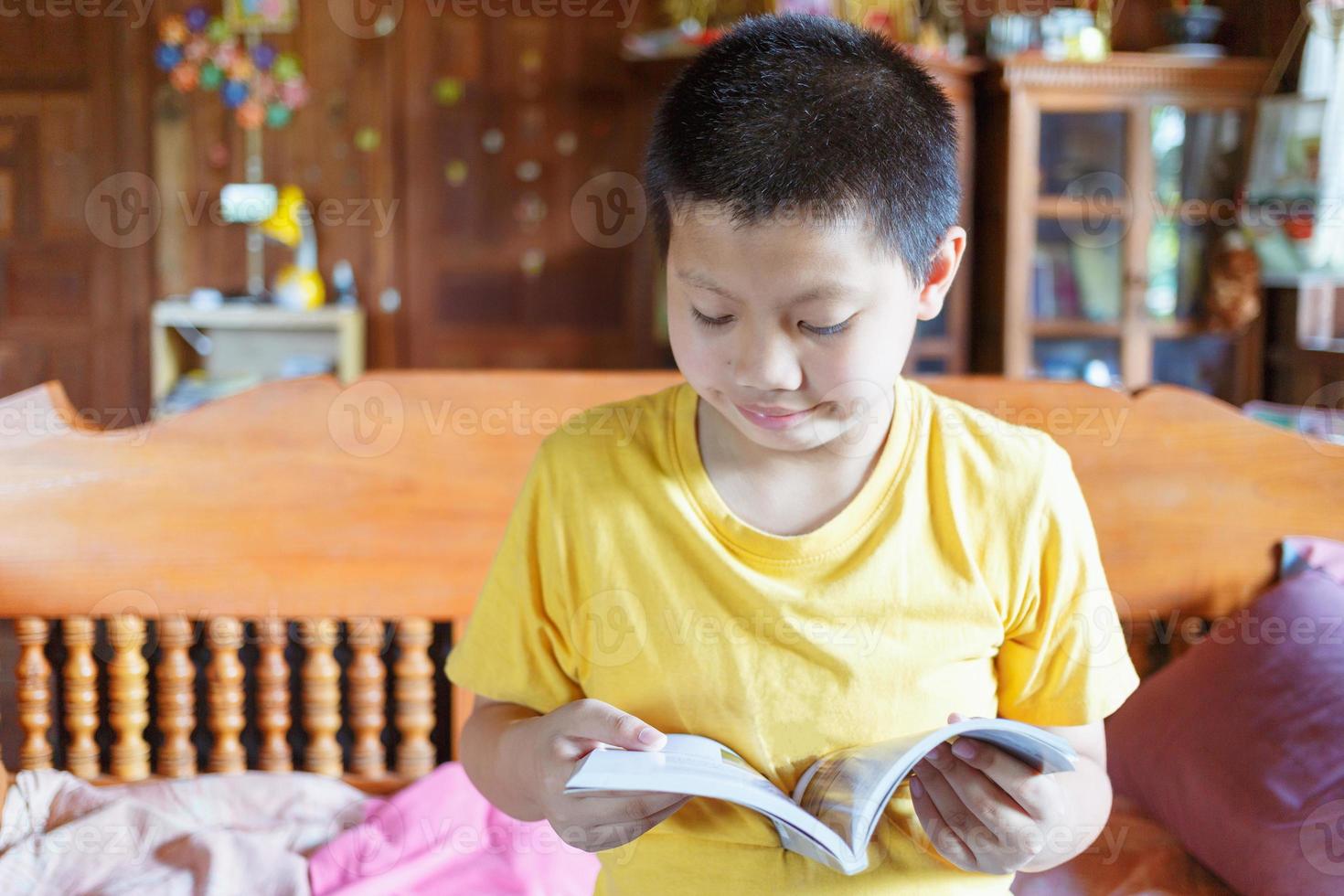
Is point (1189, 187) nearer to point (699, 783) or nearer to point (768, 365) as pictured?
point (768, 365)

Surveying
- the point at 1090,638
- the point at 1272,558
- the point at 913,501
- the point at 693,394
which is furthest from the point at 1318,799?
the point at 693,394

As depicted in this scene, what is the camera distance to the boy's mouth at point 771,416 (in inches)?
28.1

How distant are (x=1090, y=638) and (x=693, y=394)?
31cm

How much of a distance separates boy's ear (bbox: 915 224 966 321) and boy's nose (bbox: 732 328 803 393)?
0.11 meters

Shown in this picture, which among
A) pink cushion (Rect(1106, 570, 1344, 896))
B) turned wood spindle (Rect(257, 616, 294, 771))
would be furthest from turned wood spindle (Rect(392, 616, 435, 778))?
pink cushion (Rect(1106, 570, 1344, 896))

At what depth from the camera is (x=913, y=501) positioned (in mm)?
795

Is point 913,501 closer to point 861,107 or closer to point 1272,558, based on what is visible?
point 861,107

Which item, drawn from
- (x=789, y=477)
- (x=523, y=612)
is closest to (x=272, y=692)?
(x=523, y=612)

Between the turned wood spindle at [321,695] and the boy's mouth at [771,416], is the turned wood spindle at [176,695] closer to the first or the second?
the turned wood spindle at [321,695]

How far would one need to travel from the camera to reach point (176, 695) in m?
1.40

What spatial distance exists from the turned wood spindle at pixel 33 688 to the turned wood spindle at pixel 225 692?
18 cm

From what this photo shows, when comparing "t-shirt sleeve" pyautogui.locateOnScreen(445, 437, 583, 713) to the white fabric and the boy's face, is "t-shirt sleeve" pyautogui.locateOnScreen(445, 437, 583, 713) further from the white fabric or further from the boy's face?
the white fabric

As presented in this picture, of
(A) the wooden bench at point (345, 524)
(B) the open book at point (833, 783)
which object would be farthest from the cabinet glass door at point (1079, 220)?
(B) the open book at point (833, 783)

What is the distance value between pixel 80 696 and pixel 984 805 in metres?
1.11
